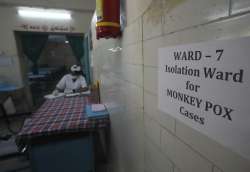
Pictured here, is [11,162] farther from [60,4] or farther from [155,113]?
[60,4]

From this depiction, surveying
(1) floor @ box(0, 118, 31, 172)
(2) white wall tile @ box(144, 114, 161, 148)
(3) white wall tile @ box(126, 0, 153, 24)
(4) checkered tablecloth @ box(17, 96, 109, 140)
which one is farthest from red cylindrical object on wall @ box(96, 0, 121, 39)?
(1) floor @ box(0, 118, 31, 172)

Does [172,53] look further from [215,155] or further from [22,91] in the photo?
[22,91]

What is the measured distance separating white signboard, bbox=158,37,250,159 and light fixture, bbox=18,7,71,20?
14.4 ft

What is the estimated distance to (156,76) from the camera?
54cm

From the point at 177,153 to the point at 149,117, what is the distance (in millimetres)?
205

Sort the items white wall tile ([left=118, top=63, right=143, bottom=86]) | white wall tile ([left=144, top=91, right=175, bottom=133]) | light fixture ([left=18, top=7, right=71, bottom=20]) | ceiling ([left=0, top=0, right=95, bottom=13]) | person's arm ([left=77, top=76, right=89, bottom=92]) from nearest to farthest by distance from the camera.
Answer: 1. white wall tile ([left=144, top=91, right=175, bottom=133])
2. white wall tile ([left=118, top=63, right=143, bottom=86])
3. person's arm ([left=77, top=76, right=89, bottom=92])
4. ceiling ([left=0, top=0, right=95, bottom=13])
5. light fixture ([left=18, top=7, right=71, bottom=20])

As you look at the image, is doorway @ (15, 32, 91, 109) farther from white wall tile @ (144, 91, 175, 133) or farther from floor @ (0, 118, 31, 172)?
white wall tile @ (144, 91, 175, 133)

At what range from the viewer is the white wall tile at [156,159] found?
21.1 inches

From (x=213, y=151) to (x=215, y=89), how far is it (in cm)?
14

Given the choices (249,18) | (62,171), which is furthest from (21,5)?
(249,18)

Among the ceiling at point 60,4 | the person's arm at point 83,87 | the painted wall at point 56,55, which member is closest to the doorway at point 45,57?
the painted wall at point 56,55

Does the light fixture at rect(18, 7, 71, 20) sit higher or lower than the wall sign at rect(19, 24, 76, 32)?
higher

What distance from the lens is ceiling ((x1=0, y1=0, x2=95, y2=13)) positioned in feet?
11.6

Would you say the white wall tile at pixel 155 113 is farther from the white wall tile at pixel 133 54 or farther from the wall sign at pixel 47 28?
the wall sign at pixel 47 28
